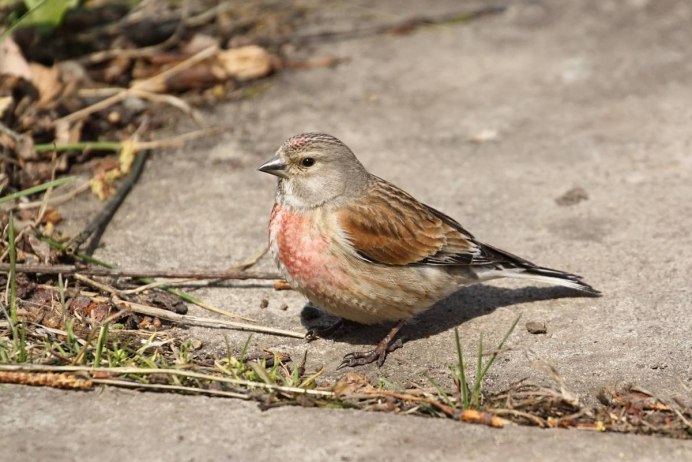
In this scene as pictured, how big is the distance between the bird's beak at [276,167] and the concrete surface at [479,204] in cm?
59

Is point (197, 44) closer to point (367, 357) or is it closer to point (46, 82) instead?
point (46, 82)

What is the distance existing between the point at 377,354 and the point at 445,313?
581 mm

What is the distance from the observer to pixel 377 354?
13.4 ft

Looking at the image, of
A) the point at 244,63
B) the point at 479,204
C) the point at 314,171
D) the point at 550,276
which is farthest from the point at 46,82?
the point at 550,276

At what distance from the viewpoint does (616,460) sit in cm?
318

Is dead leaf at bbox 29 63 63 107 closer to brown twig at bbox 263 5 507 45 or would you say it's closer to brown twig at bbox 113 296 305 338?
brown twig at bbox 263 5 507 45

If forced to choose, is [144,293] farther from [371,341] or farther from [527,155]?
[527,155]

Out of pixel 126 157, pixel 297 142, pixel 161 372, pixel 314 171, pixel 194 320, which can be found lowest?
pixel 194 320

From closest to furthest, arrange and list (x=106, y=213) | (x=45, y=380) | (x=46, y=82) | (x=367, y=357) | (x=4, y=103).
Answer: (x=45, y=380), (x=367, y=357), (x=106, y=213), (x=4, y=103), (x=46, y=82)

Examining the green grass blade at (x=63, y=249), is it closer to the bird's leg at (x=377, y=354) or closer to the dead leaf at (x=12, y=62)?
the bird's leg at (x=377, y=354)

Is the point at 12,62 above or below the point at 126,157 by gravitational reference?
above

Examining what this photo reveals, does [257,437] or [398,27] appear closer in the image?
[257,437]

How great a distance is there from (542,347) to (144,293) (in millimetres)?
1741

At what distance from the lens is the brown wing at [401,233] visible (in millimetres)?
4203
